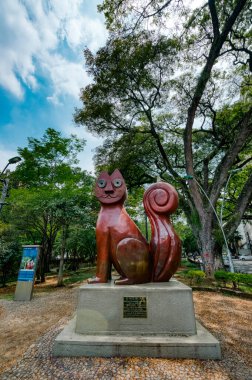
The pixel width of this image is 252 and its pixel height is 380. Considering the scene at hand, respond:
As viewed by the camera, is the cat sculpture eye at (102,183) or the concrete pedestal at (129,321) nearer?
the concrete pedestal at (129,321)

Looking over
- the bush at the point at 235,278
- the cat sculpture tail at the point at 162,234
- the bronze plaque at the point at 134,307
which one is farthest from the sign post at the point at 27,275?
the bush at the point at 235,278

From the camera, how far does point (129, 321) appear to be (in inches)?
143

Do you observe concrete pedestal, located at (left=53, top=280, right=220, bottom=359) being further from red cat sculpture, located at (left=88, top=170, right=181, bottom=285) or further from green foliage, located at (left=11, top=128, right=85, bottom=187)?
green foliage, located at (left=11, top=128, right=85, bottom=187)

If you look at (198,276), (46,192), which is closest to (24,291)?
(46,192)

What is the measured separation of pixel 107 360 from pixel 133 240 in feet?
6.28

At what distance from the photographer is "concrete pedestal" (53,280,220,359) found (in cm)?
332

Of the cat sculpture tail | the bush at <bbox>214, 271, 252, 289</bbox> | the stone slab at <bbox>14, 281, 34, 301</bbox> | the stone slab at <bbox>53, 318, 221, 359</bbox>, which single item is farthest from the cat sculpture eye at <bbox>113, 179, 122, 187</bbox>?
the bush at <bbox>214, 271, 252, 289</bbox>

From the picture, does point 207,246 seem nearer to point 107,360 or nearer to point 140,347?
point 140,347

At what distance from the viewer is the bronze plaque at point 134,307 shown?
12.0 feet

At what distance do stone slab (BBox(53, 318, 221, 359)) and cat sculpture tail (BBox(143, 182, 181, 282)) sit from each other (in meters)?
1.13

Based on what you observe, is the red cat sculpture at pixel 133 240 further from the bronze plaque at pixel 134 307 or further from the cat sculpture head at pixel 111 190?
the bronze plaque at pixel 134 307

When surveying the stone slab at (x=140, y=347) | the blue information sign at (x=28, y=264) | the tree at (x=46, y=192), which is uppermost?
the tree at (x=46, y=192)

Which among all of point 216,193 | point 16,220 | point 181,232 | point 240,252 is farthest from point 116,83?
point 240,252

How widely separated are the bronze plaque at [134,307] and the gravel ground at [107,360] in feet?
2.03
